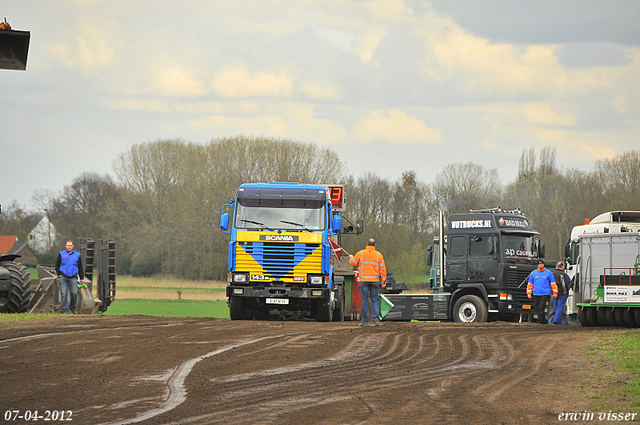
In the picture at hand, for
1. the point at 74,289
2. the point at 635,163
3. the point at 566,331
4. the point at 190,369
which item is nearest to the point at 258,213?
the point at 74,289

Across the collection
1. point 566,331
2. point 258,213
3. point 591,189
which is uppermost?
point 591,189

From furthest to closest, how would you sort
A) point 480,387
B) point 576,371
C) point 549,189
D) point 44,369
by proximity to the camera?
point 549,189 < point 576,371 < point 44,369 < point 480,387

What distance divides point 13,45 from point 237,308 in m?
10.6

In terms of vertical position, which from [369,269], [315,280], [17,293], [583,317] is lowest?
[583,317]

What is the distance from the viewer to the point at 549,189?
64.2 meters

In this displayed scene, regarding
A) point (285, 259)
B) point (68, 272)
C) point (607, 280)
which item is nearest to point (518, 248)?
point (607, 280)

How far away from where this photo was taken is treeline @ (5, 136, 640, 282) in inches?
2242

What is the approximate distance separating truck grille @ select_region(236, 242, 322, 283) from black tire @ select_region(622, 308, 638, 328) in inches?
298

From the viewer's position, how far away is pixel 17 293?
65.4 ft

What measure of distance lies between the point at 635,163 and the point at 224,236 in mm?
32730

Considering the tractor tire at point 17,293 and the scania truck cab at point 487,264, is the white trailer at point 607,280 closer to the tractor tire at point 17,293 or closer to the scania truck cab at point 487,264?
the scania truck cab at point 487,264

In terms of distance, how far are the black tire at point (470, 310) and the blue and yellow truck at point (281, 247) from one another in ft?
16.6

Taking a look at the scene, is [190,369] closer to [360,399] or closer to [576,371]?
[360,399]

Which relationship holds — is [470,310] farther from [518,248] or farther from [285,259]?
[285,259]
